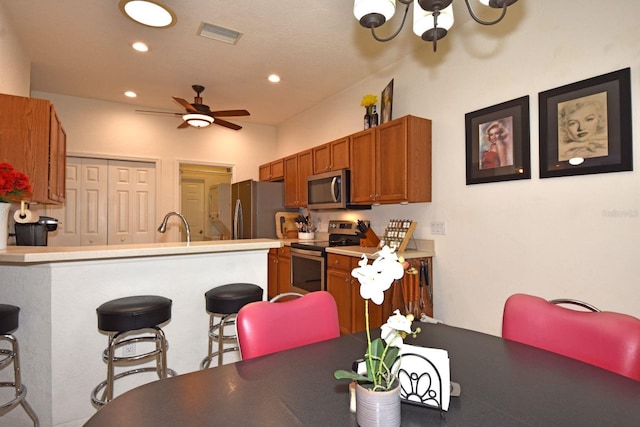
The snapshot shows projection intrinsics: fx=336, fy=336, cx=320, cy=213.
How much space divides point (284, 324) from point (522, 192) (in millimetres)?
2031

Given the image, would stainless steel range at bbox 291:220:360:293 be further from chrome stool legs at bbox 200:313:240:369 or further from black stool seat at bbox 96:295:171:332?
black stool seat at bbox 96:295:171:332

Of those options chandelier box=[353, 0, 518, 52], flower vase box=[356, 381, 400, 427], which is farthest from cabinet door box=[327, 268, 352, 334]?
flower vase box=[356, 381, 400, 427]

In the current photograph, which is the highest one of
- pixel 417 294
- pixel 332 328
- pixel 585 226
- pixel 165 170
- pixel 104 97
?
pixel 104 97

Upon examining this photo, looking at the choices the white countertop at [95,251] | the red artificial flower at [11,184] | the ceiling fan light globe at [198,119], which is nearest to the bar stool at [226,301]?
the white countertop at [95,251]

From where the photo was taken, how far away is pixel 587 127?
2.06 m

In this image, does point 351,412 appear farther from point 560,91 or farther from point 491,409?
point 560,91

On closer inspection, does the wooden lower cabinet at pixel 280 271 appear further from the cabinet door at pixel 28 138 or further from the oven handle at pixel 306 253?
the cabinet door at pixel 28 138

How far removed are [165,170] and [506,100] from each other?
439 centimetres

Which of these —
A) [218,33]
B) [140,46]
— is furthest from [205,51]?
[140,46]

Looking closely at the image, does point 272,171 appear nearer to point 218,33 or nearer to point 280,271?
point 280,271

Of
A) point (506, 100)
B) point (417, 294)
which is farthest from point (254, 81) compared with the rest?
point (417, 294)

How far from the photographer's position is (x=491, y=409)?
79 centimetres

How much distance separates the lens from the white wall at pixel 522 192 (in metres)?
1.97

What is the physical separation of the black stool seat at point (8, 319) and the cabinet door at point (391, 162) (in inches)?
106
